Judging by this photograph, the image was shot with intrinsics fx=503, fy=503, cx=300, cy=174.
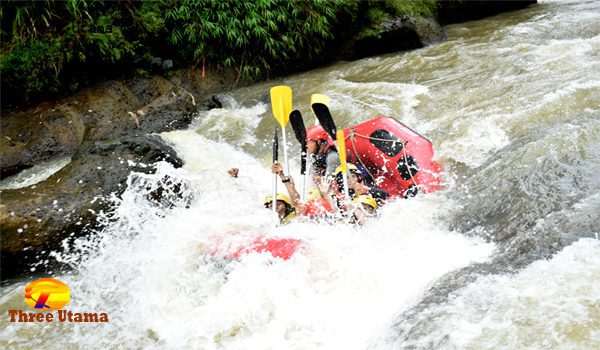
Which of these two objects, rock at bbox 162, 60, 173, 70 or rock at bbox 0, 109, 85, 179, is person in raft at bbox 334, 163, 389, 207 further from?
rock at bbox 162, 60, 173, 70

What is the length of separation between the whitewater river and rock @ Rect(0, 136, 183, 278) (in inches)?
6.0

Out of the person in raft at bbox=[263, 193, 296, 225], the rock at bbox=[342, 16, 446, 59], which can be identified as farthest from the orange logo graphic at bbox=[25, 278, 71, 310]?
the rock at bbox=[342, 16, 446, 59]

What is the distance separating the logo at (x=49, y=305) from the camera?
Answer: 3.05 meters

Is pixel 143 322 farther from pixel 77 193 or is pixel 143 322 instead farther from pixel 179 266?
pixel 77 193

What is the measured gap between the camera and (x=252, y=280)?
3066 mm

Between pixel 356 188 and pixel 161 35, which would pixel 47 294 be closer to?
pixel 356 188

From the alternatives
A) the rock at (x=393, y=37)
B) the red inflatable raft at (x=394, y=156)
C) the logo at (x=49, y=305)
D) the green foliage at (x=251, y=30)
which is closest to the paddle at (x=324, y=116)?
the red inflatable raft at (x=394, y=156)

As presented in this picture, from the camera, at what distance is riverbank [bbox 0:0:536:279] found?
371 cm

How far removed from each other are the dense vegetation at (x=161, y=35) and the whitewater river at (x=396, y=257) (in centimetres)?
183

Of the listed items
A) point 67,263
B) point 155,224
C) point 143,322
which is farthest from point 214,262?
point 67,263

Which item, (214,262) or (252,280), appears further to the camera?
(214,262)

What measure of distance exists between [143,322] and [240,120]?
355 centimetres

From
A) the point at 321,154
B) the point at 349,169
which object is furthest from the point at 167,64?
the point at 349,169

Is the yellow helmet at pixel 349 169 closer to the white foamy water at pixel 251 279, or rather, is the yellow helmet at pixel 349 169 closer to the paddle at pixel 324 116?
the paddle at pixel 324 116
